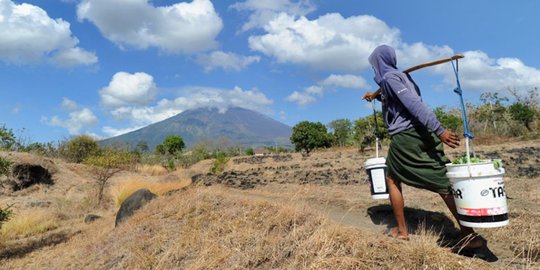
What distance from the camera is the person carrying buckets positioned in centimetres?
325

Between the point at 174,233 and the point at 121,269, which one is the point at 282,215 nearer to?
the point at 174,233

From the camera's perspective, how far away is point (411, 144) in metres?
3.44

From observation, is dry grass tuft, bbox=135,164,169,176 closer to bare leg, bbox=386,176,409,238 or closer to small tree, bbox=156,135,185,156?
small tree, bbox=156,135,185,156

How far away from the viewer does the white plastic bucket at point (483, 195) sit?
295 cm

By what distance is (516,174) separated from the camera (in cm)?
929

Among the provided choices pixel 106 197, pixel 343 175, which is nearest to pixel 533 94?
pixel 343 175

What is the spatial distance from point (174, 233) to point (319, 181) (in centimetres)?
675

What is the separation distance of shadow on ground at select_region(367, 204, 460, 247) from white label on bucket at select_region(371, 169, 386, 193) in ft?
1.33

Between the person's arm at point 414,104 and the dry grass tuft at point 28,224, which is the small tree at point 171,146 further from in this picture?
the person's arm at point 414,104

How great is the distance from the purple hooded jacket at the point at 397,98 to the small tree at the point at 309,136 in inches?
1074

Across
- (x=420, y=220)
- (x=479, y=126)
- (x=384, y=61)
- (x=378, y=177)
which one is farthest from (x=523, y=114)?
(x=384, y=61)

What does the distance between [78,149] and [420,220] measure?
22.9m

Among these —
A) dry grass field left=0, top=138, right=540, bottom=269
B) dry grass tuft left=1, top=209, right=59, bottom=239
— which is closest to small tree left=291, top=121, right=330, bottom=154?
dry grass tuft left=1, top=209, right=59, bottom=239

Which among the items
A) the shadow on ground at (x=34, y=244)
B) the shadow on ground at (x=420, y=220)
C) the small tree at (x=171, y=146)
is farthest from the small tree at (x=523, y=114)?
the small tree at (x=171, y=146)
